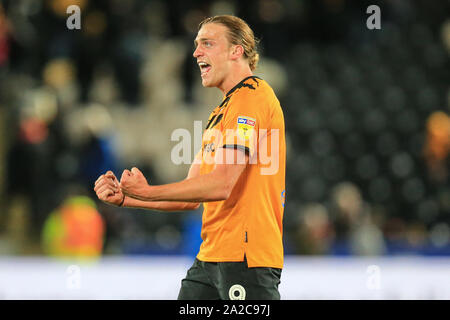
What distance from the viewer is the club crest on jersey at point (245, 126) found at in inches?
127

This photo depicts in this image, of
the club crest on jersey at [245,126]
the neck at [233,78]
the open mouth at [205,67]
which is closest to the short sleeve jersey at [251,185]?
the club crest on jersey at [245,126]

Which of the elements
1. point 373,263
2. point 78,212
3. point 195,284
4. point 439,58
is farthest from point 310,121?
point 195,284

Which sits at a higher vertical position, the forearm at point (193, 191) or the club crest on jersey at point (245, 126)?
the club crest on jersey at point (245, 126)

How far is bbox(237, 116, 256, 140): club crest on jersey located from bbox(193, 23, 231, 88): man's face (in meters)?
0.39

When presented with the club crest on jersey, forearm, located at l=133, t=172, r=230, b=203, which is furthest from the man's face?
forearm, located at l=133, t=172, r=230, b=203

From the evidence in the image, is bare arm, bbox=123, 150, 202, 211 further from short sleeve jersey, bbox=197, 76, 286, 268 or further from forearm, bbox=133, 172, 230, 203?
forearm, bbox=133, 172, 230, 203

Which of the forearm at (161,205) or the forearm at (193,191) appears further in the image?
the forearm at (161,205)

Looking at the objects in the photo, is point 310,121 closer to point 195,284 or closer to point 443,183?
point 443,183

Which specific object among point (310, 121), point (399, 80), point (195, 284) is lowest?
point (195, 284)

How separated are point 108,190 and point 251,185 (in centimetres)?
67

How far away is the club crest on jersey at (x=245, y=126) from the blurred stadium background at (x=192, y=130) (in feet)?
11.5

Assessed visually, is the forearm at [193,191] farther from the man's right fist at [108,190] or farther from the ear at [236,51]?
the ear at [236,51]

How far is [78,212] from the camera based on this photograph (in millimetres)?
8492

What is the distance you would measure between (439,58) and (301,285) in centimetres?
663
